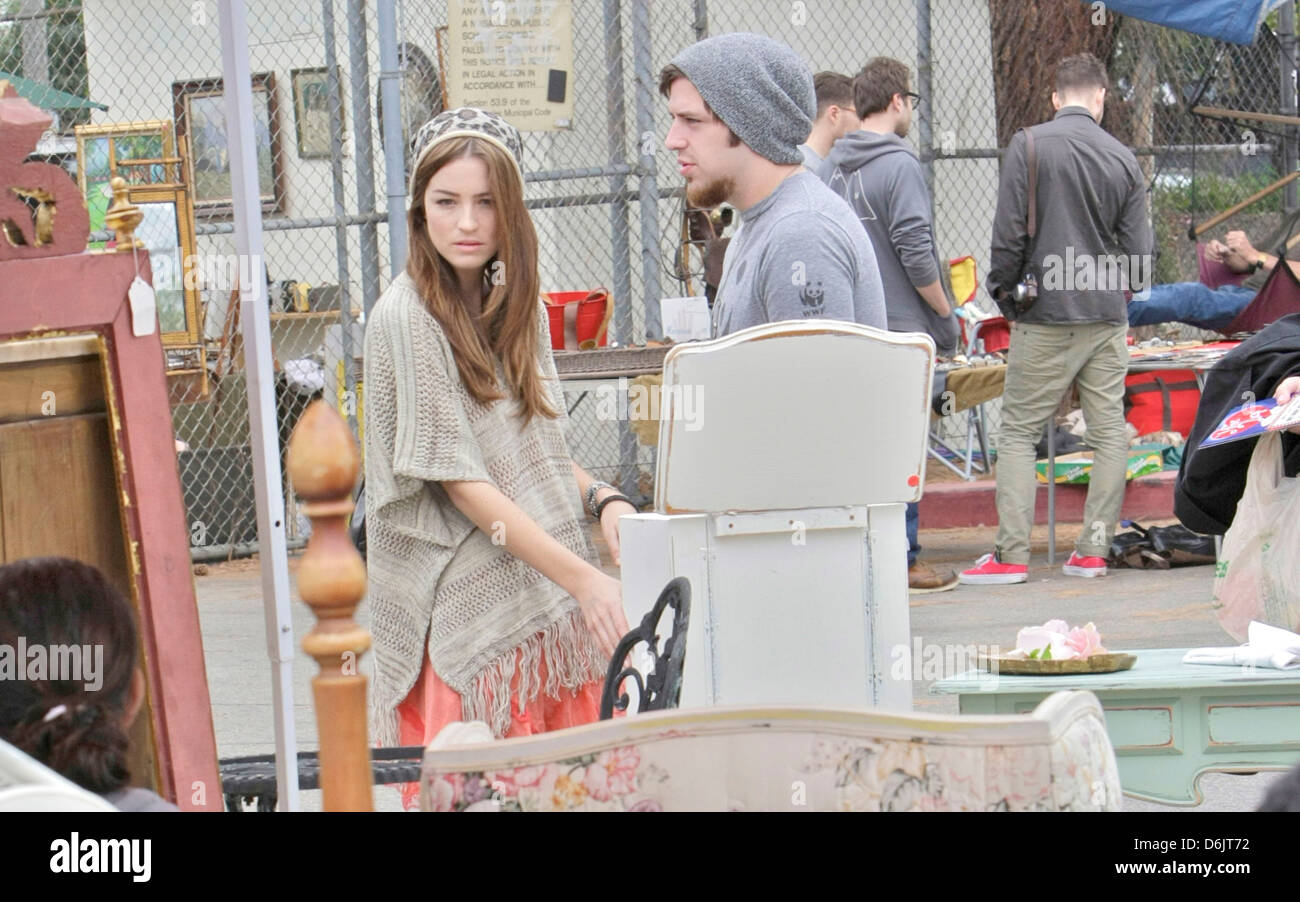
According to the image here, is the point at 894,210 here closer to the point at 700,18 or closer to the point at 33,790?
A: the point at 700,18

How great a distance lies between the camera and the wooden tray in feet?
11.7

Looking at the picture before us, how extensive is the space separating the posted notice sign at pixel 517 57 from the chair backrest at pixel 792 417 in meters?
5.84

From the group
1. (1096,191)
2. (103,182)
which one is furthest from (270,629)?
(103,182)

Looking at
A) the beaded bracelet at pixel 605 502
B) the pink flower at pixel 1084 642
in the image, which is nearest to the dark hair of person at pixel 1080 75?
the pink flower at pixel 1084 642

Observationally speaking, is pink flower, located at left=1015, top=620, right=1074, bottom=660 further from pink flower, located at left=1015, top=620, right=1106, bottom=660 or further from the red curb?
the red curb

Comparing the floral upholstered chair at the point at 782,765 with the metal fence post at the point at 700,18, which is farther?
the metal fence post at the point at 700,18

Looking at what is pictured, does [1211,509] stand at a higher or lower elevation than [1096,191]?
lower

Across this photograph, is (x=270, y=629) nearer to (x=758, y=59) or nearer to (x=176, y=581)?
(x=176, y=581)

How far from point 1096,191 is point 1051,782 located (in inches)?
245

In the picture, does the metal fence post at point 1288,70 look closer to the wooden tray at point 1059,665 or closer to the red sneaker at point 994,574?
the red sneaker at point 994,574

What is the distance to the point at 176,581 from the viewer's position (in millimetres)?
2447

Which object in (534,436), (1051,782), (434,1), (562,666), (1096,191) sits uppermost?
(434,1)

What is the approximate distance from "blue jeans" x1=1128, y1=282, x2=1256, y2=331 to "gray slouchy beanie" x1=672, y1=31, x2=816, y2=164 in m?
6.26

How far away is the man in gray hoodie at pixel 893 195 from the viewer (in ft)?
23.1
